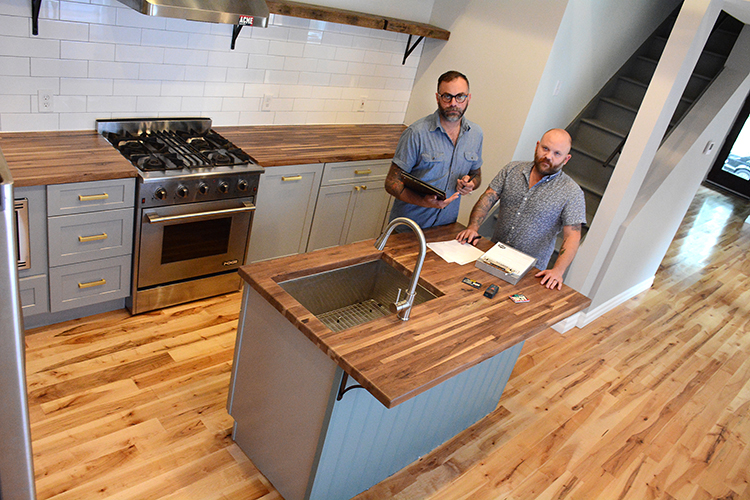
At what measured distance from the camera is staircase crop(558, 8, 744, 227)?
203 inches

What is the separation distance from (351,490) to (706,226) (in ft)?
23.2

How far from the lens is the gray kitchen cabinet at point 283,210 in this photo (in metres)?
4.04

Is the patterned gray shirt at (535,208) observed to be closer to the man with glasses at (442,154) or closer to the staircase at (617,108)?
the man with glasses at (442,154)

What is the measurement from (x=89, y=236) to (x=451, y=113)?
7.00 feet

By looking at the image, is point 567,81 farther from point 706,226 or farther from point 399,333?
point 706,226

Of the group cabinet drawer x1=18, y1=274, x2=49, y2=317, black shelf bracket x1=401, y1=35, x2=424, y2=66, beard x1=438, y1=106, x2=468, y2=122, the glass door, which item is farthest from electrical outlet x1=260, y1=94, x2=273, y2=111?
the glass door

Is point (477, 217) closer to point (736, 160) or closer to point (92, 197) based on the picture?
point (92, 197)

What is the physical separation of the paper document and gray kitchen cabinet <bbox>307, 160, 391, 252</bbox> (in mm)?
1432

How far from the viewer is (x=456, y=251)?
10.3 feet

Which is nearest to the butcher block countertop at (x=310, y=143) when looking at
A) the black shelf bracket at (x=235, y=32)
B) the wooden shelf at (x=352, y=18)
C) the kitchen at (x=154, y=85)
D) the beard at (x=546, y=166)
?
the kitchen at (x=154, y=85)

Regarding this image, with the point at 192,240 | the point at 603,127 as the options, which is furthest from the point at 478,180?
the point at 603,127

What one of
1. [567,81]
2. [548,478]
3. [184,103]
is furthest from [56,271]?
[567,81]

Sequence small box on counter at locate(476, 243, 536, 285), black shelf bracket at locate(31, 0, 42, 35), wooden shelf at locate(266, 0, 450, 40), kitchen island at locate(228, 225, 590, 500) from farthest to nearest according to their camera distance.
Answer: wooden shelf at locate(266, 0, 450, 40) < black shelf bracket at locate(31, 0, 42, 35) < small box on counter at locate(476, 243, 536, 285) < kitchen island at locate(228, 225, 590, 500)

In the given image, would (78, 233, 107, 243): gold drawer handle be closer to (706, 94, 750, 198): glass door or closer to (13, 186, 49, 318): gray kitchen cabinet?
(13, 186, 49, 318): gray kitchen cabinet
